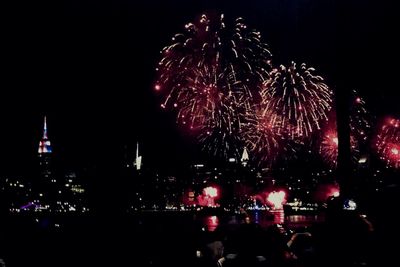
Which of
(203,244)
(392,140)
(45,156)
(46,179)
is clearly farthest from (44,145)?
(203,244)

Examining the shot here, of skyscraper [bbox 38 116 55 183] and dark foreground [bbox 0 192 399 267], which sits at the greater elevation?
skyscraper [bbox 38 116 55 183]

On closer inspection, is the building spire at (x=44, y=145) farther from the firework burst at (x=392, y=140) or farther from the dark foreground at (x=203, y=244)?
the dark foreground at (x=203, y=244)

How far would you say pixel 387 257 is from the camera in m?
4.89

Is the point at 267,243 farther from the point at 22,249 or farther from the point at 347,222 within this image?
the point at 22,249

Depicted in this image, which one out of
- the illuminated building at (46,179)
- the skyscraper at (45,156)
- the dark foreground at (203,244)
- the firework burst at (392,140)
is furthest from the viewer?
the skyscraper at (45,156)

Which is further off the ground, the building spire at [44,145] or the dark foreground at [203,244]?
the building spire at [44,145]

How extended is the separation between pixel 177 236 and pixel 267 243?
4969 millimetres

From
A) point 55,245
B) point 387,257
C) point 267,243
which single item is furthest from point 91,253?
point 387,257

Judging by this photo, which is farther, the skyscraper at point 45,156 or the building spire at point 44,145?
the building spire at point 44,145

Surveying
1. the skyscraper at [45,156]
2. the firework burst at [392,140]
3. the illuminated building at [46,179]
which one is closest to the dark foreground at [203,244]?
the firework burst at [392,140]

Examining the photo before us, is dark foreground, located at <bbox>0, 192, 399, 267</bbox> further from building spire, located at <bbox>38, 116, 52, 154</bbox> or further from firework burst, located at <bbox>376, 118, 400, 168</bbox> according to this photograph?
building spire, located at <bbox>38, 116, 52, 154</bbox>

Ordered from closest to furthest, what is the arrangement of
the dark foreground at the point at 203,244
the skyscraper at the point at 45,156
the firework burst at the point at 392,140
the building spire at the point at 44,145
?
1. the dark foreground at the point at 203,244
2. the firework burst at the point at 392,140
3. the skyscraper at the point at 45,156
4. the building spire at the point at 44,145

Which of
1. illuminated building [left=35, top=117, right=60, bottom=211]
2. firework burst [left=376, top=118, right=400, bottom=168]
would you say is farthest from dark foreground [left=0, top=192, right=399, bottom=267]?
illuminated building [left=35, top=117, right=60, bottom=211]

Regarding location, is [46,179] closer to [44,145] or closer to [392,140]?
[44,145]
